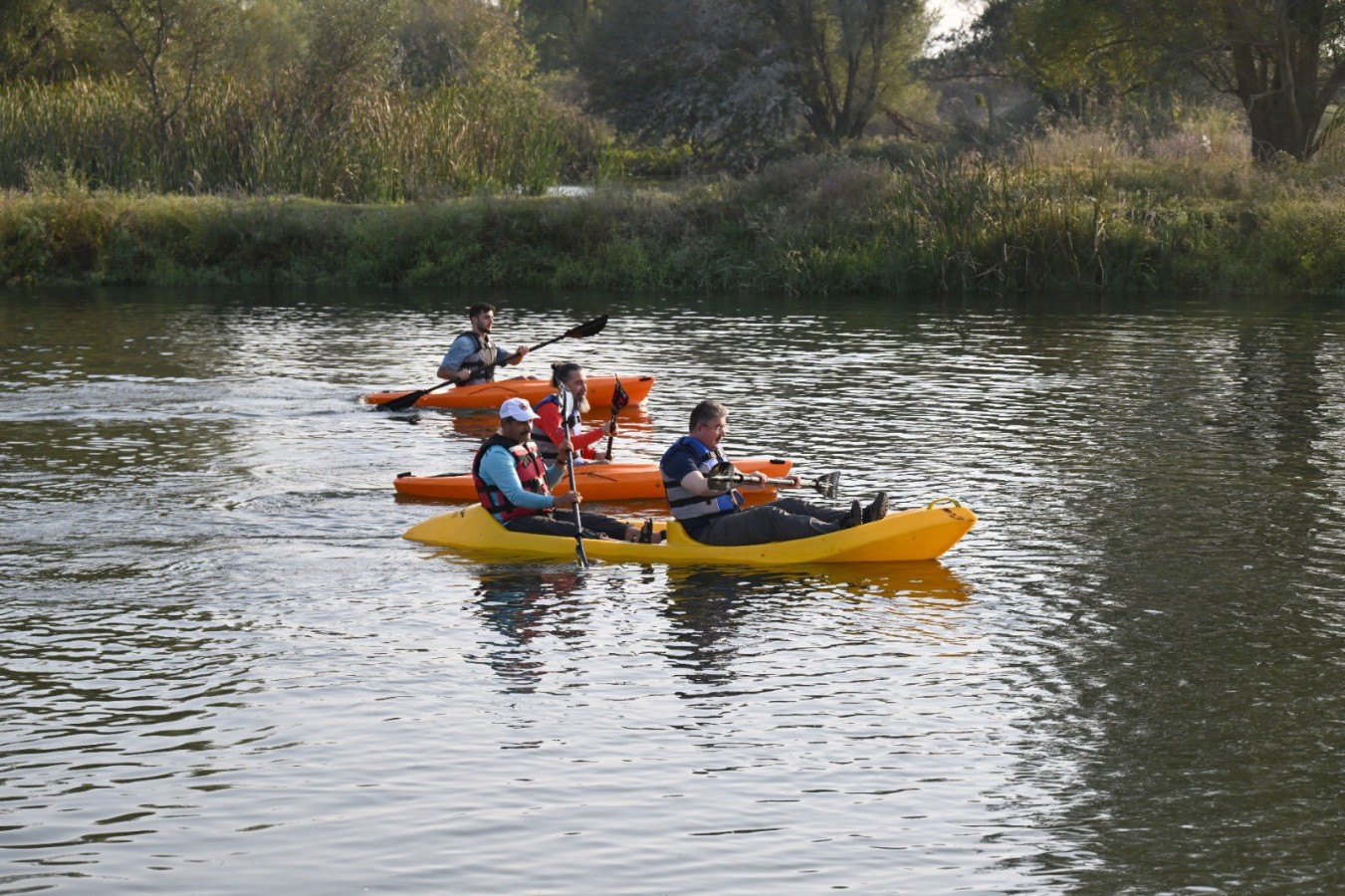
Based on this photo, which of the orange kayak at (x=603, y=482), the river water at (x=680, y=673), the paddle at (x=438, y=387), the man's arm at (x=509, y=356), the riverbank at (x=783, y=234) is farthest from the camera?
the riverbank at (x=783, y=234)

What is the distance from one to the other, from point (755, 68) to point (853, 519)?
108 feet

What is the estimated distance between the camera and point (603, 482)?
1391cm

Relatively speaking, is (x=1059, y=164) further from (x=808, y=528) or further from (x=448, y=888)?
(x=448, y=888)

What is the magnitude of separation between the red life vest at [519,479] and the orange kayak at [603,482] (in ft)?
4.41

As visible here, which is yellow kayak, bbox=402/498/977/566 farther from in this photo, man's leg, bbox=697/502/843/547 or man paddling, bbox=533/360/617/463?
man paddling, bbox=533/360/617/463

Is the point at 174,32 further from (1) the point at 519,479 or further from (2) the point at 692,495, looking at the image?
(2) the point at 692,495

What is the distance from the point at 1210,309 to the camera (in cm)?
2725

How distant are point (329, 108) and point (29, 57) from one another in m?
12.3

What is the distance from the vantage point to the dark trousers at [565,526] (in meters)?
11.9

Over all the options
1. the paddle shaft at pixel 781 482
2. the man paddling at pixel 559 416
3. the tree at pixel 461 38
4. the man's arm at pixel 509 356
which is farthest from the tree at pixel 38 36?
the paddle shaft at pixel 781 482

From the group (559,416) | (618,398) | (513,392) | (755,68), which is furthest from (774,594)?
(755,68)

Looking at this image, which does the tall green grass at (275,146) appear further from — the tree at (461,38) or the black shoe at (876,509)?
the black shoe at (876,509)

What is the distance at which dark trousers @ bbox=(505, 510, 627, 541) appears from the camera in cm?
1187

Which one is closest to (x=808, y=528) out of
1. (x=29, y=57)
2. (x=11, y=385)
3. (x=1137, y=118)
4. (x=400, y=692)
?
(x=400, y=692)
